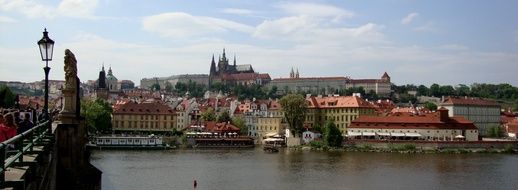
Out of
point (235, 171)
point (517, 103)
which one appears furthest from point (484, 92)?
point (235, 171)

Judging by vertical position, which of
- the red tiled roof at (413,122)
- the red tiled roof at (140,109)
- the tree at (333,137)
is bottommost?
the tree at (333,137)

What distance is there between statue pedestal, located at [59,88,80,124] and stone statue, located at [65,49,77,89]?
34 centimetres

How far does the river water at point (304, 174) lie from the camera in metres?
37.5

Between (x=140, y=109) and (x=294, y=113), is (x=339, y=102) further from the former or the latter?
(x=140, y=109)

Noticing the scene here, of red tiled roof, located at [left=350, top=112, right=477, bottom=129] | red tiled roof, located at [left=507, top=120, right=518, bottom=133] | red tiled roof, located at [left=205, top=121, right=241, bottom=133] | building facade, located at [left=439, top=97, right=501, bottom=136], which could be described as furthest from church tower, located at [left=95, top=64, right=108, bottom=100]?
red tiled roof, located at [left=507, top=120, right=518, bottom=133]

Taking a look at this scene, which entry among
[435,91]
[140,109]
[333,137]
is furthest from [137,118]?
[435,91]

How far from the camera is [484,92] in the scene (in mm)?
187125

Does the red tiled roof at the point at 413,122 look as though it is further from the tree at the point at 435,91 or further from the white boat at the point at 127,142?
the tree at the point at 435,91

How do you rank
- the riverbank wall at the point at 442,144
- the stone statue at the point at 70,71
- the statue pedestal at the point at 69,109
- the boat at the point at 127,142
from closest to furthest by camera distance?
the statue pedestal at the point at 69,109 < the stone statue at the point at 70,71 < the boat at the point at 127,142 < the riverbank wall at the point at 442,144

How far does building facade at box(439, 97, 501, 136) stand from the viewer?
342ft

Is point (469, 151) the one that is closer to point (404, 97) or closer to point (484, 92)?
point (404, 97)

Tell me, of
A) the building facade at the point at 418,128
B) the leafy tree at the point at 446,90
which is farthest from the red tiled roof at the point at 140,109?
the leafy tree at the point at 446,90

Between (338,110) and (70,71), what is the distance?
8373 centimetres

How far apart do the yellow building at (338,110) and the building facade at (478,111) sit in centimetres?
1503
